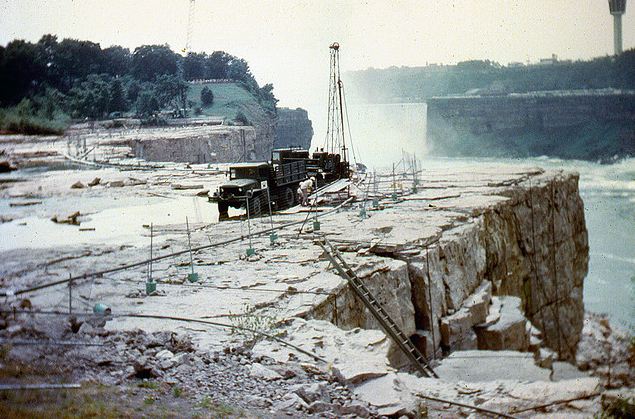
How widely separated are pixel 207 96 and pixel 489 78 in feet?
48.4

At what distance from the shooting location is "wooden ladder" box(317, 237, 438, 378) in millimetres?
9391

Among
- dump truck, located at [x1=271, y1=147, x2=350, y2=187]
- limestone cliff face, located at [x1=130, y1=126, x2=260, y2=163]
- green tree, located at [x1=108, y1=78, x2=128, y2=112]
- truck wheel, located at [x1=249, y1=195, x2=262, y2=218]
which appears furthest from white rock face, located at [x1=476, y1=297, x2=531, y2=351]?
limestone cliff face, located at [x1=130, y1=126, x2=260, y2=163]

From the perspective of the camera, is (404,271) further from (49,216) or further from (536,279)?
(536,279)

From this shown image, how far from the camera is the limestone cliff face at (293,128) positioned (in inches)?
2158

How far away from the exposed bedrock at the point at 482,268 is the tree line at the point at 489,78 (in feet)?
11.4

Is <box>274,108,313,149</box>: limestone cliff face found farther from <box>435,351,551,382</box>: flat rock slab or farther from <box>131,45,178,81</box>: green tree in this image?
<box>435,351,551,382</box>: flat rock slab

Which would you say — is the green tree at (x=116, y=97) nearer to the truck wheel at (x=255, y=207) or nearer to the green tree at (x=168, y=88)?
the green tree at (x=168, y=88)

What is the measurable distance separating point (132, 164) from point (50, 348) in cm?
2009

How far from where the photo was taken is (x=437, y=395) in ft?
23.0

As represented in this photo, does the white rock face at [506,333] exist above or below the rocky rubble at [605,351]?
above

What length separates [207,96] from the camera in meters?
35.4

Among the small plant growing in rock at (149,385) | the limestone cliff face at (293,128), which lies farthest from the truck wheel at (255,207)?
the limestone cliff face at (293,128)

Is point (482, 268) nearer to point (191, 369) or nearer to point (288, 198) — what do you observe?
point (288, 198)

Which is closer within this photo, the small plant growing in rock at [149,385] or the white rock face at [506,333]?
the small plant growing in rock at [149,385]
